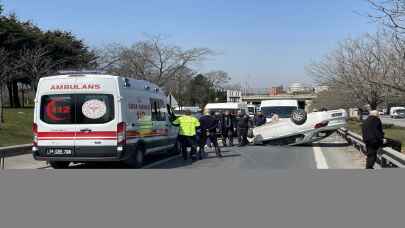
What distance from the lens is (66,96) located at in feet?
43.6

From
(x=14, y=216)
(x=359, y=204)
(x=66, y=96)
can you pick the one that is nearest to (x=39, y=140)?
(x=66, y=96)

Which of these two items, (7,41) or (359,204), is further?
(7,41)

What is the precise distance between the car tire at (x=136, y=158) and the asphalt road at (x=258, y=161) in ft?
1.65

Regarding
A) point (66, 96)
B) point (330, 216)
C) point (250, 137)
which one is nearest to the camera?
point (330, 216)

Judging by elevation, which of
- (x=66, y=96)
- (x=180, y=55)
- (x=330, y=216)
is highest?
(x=180, y=55)

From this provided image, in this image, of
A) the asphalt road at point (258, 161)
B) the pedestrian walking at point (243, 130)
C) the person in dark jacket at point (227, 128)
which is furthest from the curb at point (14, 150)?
the pedestrian walking at point (243, 130)

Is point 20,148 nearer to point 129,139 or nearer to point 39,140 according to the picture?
point 39,140

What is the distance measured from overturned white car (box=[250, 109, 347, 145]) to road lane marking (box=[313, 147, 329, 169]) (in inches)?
26.4

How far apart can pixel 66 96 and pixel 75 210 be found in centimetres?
610

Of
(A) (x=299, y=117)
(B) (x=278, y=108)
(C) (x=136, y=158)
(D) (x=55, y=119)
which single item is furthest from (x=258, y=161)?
(B) (x=278, y=108)

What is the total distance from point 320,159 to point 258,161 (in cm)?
206

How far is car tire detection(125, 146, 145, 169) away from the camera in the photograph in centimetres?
1373

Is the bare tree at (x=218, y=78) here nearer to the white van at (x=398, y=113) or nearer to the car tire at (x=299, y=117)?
the white van at (x=398, y=113)

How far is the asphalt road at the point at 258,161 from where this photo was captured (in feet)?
48.8
